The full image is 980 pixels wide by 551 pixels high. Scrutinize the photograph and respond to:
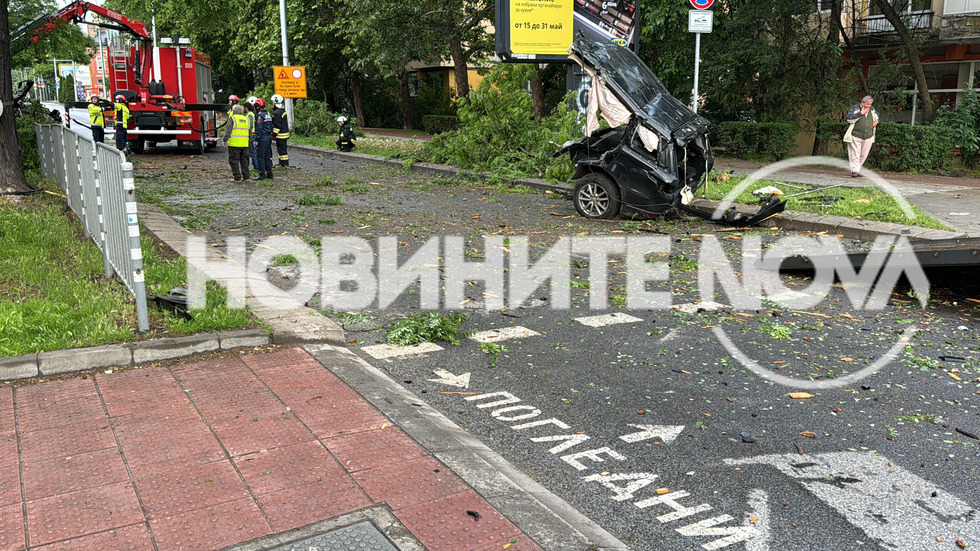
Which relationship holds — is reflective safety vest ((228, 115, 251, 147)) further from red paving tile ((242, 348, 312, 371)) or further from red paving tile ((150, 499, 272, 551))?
red paving tile ((150, 499, 272, 551))

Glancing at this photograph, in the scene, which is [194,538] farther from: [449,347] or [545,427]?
[449,347]

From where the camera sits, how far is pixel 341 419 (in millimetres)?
4574

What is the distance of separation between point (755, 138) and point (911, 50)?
4280mm

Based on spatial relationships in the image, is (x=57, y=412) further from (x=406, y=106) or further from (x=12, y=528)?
(x=406, y=106)

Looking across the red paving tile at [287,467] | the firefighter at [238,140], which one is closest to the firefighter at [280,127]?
the firefighter at [238,140]

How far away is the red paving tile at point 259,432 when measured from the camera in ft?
13.7

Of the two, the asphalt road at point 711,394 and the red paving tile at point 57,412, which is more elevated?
the red paving tile at point 57,412

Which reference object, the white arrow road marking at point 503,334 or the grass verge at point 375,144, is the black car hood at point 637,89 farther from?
the grass verge at point 375,144

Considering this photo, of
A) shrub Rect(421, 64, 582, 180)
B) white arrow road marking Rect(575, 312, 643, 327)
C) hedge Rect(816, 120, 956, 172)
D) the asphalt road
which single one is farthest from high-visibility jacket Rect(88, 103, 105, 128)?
hedge Rect(816, 120, 956, 172)

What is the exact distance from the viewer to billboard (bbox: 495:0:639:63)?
17688 millimetres

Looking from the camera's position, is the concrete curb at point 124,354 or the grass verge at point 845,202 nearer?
the concrete curb at point 124,354

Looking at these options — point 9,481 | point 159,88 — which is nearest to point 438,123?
point 159,88

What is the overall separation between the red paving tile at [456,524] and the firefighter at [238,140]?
14625 mm

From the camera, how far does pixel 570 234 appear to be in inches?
438
